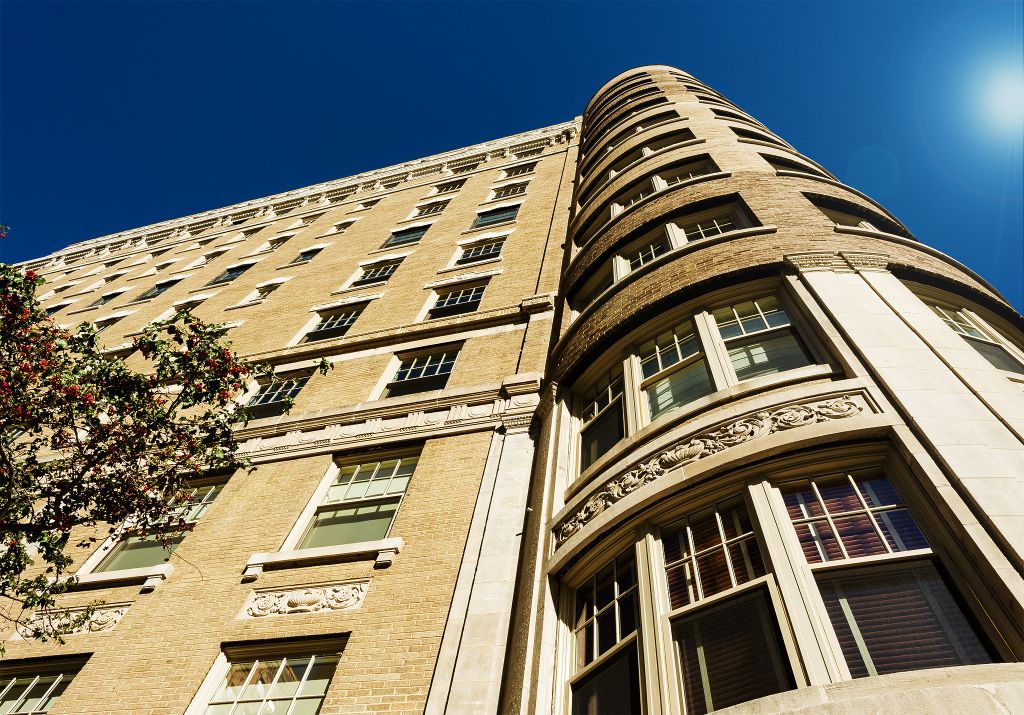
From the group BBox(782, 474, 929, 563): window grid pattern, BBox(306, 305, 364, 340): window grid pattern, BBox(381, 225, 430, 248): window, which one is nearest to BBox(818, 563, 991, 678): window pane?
BBox(782, 474, 929, 563): window grid pattern

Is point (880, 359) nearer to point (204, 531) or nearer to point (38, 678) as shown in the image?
point (204, 531)

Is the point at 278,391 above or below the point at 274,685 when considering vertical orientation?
above

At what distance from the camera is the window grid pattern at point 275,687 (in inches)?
288

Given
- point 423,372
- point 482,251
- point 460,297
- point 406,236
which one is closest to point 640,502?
point 423,372

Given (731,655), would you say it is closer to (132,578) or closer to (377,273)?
(132,578)

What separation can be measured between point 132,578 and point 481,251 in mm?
14713

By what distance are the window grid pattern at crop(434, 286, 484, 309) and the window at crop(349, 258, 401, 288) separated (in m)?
3.53

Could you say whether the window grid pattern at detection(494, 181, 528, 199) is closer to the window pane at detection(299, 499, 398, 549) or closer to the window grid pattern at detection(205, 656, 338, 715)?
the window pane at detection(299, 499, 398, 549)

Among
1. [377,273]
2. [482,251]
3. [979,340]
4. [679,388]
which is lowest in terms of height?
[679,388]

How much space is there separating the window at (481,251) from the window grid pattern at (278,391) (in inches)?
291

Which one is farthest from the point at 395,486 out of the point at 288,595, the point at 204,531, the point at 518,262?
the point at 518,262

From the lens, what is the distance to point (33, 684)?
8758mm

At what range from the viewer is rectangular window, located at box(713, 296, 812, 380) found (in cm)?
752

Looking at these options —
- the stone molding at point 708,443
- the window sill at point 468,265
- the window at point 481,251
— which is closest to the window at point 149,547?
the stone molding at point 708,443
